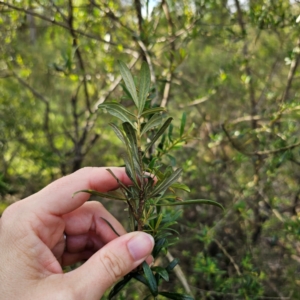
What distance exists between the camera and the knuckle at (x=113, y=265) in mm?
1189

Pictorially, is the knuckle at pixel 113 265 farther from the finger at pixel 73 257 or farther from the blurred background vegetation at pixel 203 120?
the finger at pixel 73 257

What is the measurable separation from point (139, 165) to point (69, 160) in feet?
5.99

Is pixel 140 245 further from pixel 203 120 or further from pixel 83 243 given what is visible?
pixel 203 120

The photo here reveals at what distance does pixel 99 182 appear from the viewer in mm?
1494

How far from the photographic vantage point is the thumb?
1171mm

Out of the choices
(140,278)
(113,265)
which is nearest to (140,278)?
(140,278)

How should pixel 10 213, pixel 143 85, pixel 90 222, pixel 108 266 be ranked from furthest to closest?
pixel 90 222, pixel 10 213, pixel 108 266, pixel 143 85

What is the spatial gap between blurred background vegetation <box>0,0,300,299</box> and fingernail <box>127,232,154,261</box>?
491 mm

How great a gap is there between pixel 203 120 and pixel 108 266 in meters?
1.87

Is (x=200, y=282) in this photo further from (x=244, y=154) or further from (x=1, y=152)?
(x=1, y=152)

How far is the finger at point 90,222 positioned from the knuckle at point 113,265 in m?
0.44

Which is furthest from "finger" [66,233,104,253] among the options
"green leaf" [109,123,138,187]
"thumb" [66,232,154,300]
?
"green leaf" [109,123,138,187]

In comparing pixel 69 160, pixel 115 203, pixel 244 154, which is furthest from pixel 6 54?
pixel 244 154

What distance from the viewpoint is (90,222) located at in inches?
65.9
